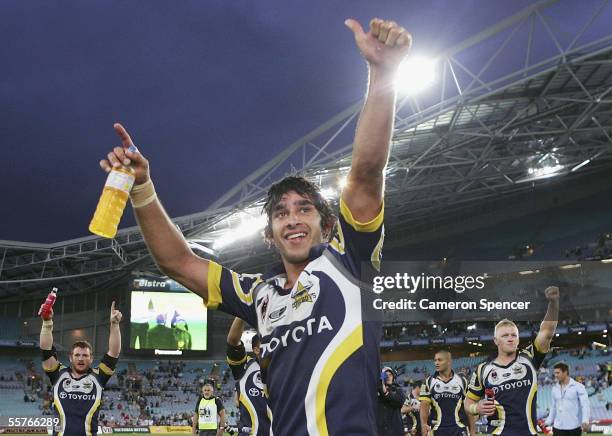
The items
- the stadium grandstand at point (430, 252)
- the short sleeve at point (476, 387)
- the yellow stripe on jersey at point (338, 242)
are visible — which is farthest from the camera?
the stadium grandstand at point (430, 252)

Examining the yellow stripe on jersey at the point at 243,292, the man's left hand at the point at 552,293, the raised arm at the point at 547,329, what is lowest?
the yellow stripe on jersey at the point at 243,292

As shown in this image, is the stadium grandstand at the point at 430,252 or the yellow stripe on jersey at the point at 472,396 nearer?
the yellow stripe on jersey at the point at 472,396

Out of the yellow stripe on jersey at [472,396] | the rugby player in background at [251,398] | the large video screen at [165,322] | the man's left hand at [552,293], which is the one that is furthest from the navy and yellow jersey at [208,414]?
the large video screen at [165,322]

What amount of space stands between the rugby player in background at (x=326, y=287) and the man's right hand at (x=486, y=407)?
18.8 feet

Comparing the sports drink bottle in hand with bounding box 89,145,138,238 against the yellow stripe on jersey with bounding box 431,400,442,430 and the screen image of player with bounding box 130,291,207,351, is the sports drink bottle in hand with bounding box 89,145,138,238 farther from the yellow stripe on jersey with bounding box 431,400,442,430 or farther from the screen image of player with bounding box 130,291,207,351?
the screen image of player with bounding box 130,291,207,351

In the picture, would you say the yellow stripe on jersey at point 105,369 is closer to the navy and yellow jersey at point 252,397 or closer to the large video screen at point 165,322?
the navy and yellow jersey at point 252,397

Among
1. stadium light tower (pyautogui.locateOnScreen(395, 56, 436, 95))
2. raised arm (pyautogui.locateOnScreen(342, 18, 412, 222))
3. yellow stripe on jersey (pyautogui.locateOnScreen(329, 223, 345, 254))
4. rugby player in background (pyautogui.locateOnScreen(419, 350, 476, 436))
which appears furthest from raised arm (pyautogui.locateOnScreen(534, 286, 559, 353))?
stadium light tower (pyautogui.locateOnScreen(395, 56, 436, 95))

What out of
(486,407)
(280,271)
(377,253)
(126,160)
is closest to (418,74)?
(486,407)

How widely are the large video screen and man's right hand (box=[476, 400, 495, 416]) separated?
3316 cm

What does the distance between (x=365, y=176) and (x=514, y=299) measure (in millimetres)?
46901

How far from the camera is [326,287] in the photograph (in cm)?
282

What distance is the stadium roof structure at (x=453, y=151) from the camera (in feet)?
81.9

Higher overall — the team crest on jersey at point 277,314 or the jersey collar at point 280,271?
the jersey collar at point 280,271

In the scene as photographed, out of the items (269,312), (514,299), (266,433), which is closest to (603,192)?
(514,299)
